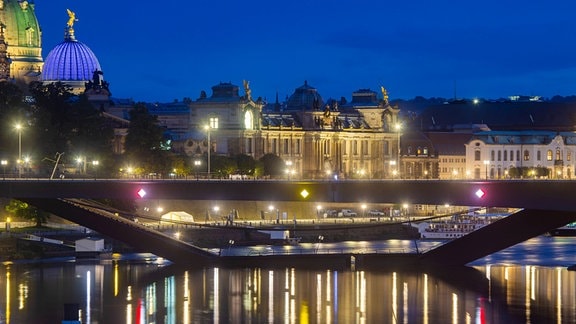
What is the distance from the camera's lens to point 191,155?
181875mm

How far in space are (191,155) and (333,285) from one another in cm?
8224

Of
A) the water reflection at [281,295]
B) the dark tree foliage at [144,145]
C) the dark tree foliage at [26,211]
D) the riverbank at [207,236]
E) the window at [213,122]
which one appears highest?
the window at [213,122]

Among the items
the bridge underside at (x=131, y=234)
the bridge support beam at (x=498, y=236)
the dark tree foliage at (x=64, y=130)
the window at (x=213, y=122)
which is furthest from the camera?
the window at (x=213, y=122)

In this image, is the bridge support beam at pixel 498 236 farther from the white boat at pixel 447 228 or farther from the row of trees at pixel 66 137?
the white boat at pixel 447 228

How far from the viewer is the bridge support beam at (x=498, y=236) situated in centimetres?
10781

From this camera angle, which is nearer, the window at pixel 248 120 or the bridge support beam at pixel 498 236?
the bridge support beam at pixel 498 236

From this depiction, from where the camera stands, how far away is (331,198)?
4171 inches

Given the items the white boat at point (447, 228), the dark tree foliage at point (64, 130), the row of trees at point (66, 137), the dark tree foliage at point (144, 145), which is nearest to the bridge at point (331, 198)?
the row of trees at point (66, 137)

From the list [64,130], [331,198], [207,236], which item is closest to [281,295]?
[331,198]

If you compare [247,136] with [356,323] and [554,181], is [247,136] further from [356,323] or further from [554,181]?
[356,323]

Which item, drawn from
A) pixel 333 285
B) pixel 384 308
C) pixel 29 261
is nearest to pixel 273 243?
pixel 29 261

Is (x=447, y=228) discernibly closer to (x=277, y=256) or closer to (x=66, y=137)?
(x=66, y=137)

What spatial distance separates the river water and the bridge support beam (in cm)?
146

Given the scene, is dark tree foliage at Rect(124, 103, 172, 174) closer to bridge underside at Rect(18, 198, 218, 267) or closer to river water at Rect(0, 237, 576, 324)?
river water at Rect(0, 237, 576, 324)
